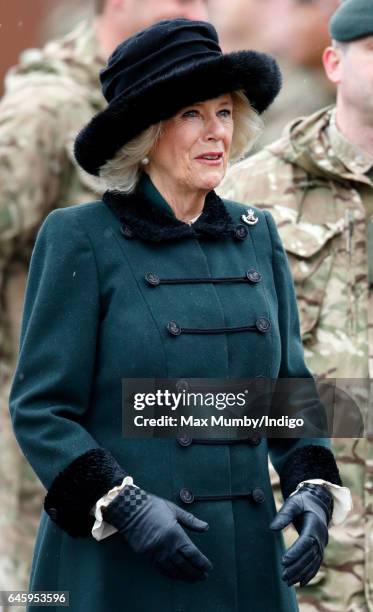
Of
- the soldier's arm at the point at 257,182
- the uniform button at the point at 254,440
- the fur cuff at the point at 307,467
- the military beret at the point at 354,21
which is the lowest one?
the fur cuff at the point at 307,467

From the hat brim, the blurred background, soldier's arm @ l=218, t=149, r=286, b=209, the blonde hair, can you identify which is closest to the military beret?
soldier's arm @ l=218, t=149, r=286, b=209

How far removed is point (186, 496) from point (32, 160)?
2.87 meters

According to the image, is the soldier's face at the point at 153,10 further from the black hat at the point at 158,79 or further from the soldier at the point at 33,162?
the black hat at the point at 158,79

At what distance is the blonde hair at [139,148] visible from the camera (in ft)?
19.2

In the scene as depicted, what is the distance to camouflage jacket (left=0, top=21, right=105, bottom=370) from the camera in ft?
27.2

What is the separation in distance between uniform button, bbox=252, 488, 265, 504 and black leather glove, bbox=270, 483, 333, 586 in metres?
0.09

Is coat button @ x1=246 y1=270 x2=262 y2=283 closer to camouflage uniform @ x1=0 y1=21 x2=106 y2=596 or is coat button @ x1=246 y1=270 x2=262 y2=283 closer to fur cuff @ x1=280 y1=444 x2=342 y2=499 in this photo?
fur cuff @ x1=280 y1=444 x2=342 y2=499

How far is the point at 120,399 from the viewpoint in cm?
568

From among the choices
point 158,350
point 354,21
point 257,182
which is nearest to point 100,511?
point 158,350

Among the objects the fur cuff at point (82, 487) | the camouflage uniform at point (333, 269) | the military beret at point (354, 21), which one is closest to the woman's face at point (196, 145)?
the fur cuff at point (82, 487)

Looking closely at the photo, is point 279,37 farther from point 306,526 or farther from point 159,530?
point 159,530

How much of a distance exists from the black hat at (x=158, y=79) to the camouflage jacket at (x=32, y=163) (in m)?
2.24

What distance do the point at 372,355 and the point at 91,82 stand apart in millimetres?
1899

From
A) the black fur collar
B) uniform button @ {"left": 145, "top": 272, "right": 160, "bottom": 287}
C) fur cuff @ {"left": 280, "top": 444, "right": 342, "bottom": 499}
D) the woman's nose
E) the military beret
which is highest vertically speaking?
the woman's nose
